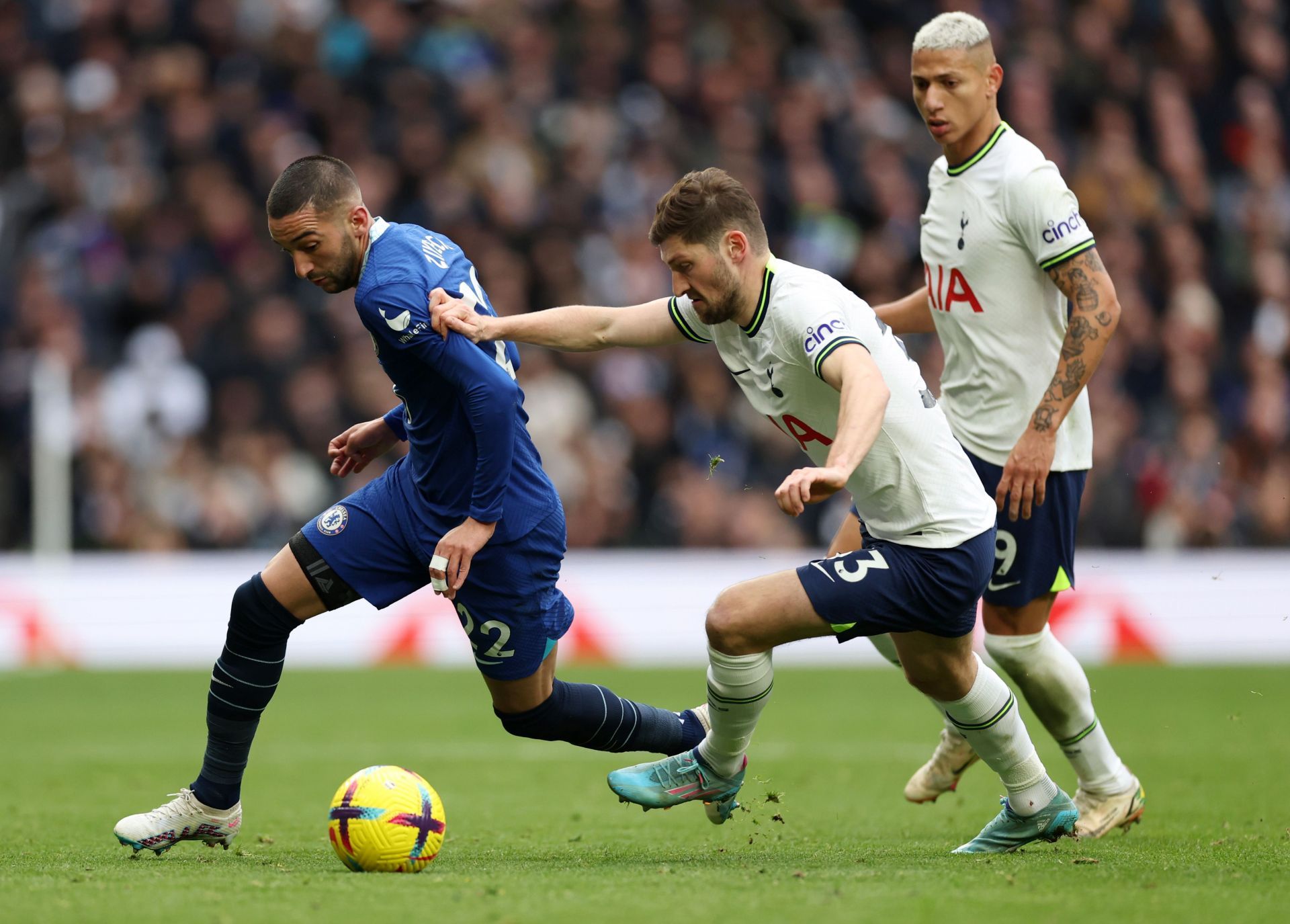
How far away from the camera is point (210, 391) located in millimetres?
14773

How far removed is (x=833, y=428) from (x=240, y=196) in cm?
1167

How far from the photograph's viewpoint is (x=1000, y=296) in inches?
251

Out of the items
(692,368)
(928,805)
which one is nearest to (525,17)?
(692,368)

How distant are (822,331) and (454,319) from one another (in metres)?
1.25

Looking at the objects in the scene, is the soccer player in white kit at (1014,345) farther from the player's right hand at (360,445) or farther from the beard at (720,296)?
the player's right hand at (360,445)

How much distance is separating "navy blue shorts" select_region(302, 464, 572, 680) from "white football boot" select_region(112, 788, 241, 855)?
3.10 ft

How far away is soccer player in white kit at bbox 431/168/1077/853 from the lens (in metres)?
5.37

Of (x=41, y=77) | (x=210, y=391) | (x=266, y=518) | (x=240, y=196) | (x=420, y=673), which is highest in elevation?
(x=41, y=77)

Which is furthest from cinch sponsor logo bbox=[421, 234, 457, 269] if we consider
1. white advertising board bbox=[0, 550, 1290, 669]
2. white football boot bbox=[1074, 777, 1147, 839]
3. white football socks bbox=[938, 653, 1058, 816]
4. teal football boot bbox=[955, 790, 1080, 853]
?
white advertising board bbox=[0, 550, 1290, 669]

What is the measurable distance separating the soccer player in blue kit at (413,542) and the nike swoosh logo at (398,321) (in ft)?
0.15

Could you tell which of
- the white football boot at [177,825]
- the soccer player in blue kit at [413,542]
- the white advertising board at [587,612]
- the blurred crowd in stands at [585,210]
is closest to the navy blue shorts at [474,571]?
the soccer player in blue kit at [413,542]

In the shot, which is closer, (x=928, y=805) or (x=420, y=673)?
(x=928, y=805)

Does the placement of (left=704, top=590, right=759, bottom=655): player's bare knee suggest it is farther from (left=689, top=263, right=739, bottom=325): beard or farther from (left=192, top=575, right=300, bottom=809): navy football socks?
(left=192, top=575, right=300, bottom=809): navy football socks

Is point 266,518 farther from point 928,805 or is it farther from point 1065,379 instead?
point 1065,379
